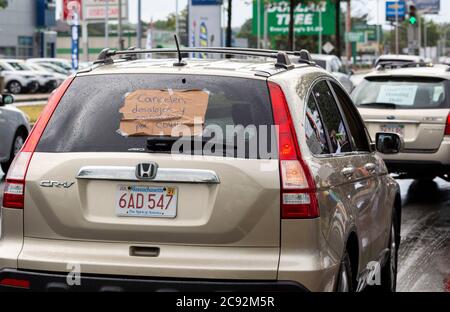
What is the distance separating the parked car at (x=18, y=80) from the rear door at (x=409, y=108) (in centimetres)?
3426

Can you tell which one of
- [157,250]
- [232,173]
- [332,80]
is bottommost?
[157,250]

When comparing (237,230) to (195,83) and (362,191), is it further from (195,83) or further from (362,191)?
(362,191)

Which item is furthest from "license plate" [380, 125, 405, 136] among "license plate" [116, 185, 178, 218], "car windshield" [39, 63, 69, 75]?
"car windshield" [39, 63, 69, 75]

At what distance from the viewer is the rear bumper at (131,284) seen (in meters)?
5.02

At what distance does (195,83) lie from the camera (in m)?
5.47

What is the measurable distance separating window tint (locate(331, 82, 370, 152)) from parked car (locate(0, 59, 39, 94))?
40255 millimetres

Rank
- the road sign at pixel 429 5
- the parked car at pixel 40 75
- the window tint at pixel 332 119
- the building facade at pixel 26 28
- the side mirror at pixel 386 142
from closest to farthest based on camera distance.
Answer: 1. the window tint at pixel 332 119
2. the side mirror at pixel 386 142
3. the parked car at pixel 40 75
4. the building facade at pixel 26 28
5. the road sign at pixel 429 5

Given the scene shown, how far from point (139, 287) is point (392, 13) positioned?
101051mm

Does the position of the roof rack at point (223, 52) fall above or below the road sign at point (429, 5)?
below

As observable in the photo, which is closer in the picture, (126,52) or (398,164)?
(126,52)

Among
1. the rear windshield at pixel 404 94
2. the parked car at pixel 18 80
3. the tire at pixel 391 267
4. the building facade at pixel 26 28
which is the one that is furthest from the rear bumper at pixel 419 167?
the building facade at pixel 26 28

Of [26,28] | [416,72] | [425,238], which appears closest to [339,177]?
[425,238]

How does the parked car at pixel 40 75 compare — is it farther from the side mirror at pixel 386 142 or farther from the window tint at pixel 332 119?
the window tint at pixel 332 119

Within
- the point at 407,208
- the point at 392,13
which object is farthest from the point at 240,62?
the point at 392,13
